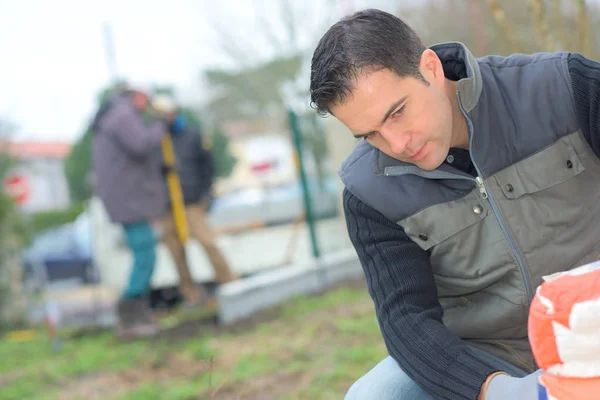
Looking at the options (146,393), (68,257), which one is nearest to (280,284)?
(146,393)

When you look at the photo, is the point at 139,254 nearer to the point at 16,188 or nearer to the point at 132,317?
the point at 132,317

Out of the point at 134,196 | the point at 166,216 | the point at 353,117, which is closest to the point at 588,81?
the point at 353,117

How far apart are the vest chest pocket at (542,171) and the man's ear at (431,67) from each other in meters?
0.27

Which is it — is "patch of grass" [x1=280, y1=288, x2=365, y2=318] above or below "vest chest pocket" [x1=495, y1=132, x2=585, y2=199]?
below

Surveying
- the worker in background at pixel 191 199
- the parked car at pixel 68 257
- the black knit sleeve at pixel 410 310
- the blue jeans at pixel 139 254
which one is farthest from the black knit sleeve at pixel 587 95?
the parked car at pixel 68 257

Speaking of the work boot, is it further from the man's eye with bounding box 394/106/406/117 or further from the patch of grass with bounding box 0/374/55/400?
the man's eye with bounding box 394/106/406/117

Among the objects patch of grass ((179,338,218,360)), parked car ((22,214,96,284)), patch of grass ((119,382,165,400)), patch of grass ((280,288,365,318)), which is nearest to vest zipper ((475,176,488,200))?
patch of grass ((119,382,165,400))

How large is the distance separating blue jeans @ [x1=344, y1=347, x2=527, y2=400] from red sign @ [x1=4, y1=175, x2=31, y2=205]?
662 cm

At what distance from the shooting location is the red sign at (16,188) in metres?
7.39

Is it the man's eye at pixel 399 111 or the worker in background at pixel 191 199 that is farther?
the worker in background at pixel 191 199

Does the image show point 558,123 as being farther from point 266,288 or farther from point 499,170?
point 266,288

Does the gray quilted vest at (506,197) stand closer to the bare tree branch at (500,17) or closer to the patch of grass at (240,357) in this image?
the bare tree branch at (500,17)

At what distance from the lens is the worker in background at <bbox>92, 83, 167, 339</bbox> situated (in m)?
5.07

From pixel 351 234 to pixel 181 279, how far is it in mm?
4389
